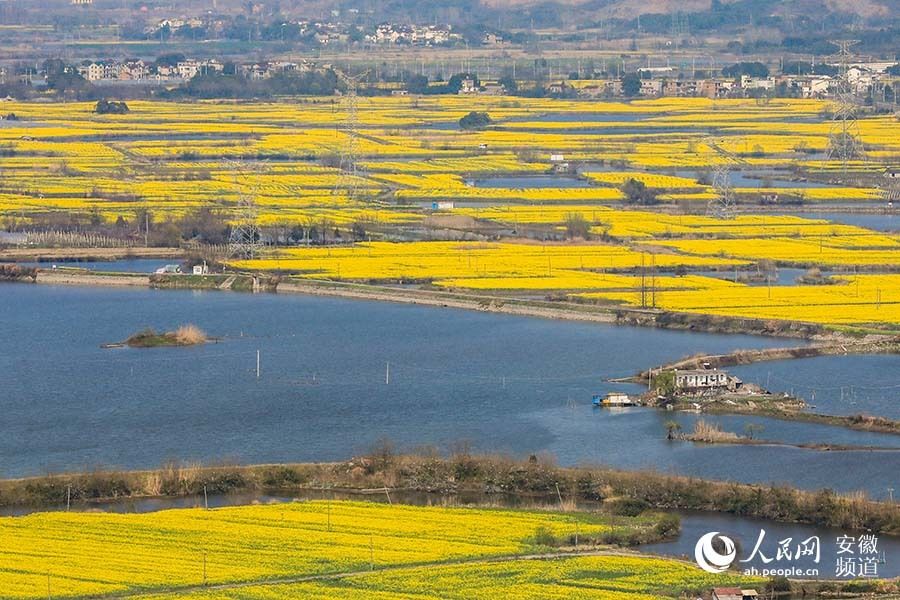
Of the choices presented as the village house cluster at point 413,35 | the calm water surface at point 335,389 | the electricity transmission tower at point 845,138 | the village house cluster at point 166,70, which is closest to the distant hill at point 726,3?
the village house cluster at point 413,35

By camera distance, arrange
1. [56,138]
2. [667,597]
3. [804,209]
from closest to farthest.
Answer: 1. [667,597]
2. [804,209]
3. [56,138]

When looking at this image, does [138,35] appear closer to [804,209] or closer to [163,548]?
[804,209]

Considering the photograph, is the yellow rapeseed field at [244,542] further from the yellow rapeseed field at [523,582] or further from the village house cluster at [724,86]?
the village house cluster at [724,86]

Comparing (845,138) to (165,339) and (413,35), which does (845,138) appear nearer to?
(165,339)

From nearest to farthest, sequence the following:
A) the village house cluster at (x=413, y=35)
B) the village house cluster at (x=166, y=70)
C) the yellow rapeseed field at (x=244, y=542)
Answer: the yellow rapeseed field at (x=244, y=542) → the village house cluster at (x=166, y=70) → the village house cluster at (x=413, y=35)

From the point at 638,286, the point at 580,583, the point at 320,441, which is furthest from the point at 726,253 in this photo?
the point at 580,583

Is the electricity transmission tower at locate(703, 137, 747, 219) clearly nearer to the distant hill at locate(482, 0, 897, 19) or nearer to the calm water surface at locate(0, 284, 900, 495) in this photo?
the calm water surface at locate(0, 284, 900, 495)
